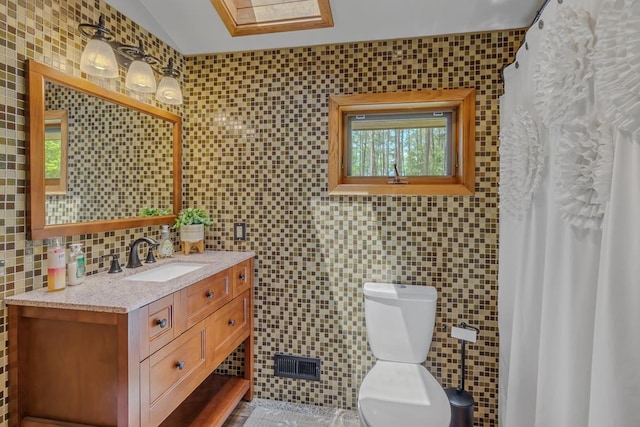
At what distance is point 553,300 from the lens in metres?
1.08

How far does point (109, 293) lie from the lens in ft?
4.25

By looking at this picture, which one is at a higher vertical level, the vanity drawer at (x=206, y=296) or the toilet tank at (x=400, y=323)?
the vanity drawer at (x=206, y=296)

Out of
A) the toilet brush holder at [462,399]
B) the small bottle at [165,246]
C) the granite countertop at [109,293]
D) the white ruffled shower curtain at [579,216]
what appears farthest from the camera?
the small bottle at [165,246]

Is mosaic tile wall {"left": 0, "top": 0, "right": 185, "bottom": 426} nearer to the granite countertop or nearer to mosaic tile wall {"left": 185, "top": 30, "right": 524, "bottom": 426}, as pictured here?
the granite countertop

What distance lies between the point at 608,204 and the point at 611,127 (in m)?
0.19

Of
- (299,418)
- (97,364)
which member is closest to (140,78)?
(97,364)

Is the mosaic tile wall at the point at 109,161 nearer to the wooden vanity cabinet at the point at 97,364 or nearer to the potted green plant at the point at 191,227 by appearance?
the potted green plant at the point at 191,227

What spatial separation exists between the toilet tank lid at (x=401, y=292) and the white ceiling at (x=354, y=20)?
148cm

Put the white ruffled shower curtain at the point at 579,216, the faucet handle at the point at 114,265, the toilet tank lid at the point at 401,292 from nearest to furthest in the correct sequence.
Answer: the white ruffled shower curtain at the point at 579,216, the faucet handle at the point at 114,265, the toilet tank lid at the point at 401,292

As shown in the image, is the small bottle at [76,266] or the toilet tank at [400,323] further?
the toilet tank at [400,323]

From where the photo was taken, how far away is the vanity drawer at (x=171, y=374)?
1.26 meters

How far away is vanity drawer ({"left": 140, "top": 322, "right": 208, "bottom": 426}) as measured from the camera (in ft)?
4.12

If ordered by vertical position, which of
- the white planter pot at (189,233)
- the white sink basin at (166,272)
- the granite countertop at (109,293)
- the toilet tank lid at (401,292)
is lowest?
the toilet tank lid at (401,292)

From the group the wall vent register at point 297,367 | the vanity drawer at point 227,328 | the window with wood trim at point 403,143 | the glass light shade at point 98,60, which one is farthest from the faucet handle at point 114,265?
the window with wood trim at point 403,143
